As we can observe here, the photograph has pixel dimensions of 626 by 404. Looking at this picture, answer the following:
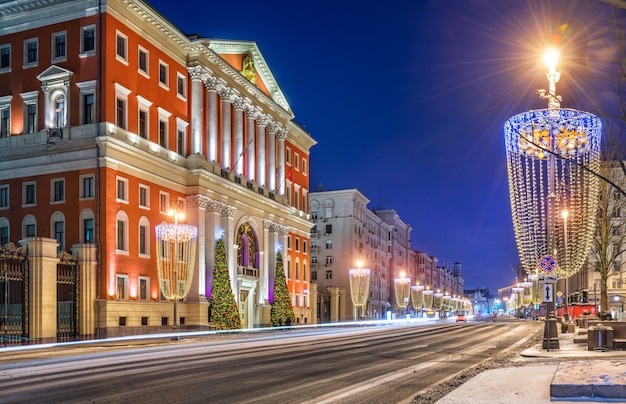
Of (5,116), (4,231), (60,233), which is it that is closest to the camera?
(60,233)

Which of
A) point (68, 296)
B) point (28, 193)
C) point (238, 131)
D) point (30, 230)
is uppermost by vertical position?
point (238, 131)

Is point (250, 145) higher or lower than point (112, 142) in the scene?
higher

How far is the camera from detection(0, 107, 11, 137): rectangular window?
44.8 metres

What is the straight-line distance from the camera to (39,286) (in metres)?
33.8

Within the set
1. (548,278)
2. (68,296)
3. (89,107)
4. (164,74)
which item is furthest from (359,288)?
(548,278)

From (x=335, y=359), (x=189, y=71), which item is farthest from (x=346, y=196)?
(x=335, y=359)

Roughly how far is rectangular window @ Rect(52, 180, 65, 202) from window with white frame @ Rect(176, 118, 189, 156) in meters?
10.4

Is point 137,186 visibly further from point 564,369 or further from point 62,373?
point 564,369

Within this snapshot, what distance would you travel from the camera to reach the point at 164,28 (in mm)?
49062

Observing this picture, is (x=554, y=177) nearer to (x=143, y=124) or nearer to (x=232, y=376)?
(x=232, y=376)

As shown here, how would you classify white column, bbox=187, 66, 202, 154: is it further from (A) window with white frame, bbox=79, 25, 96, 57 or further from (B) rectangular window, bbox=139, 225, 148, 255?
(A) window with white frame, bbox=79, 25, 96, 57

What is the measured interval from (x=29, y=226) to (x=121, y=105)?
9.41 metres

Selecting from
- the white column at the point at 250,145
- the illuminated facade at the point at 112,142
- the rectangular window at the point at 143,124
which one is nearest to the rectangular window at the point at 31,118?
the illuminated facade at the point at 112,142

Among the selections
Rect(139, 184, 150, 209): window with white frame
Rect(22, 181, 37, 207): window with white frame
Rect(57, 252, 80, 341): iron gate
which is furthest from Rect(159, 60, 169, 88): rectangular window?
Rect(57, 252, 80, 341): iron gate
